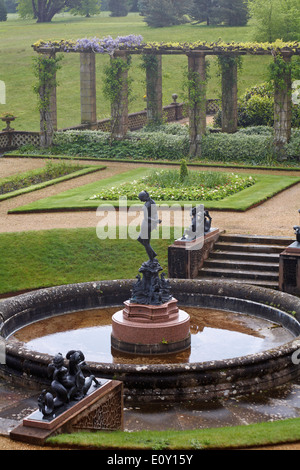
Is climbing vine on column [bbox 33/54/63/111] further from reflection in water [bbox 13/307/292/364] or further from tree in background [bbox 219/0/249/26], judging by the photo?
tree in background [bbox 219/0/249/26]

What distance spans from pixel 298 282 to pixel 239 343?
12.0ft

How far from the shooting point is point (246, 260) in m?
19.7

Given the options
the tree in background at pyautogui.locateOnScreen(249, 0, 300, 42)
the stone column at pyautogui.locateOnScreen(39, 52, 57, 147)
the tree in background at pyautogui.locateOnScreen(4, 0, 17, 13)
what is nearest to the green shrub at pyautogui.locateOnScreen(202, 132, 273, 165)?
the stone column at pyautogui.locateOnScreen(39, 52, 57, 147)

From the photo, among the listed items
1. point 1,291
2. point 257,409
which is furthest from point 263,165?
point 257,409

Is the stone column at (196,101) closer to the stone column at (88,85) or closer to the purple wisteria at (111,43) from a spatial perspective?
the purple wisteria at (111,43)

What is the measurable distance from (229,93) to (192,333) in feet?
78.7

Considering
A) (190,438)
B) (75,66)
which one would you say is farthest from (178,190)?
(75,66)

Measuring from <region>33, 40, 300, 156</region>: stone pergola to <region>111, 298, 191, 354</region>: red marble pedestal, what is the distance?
62.2 feet

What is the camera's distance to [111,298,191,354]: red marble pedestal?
1407 centimetres

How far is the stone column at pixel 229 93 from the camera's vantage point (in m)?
Result: 37.1

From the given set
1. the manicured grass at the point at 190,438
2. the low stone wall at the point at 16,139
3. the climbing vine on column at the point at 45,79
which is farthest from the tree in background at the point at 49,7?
the manicured grass at the point at 190,438

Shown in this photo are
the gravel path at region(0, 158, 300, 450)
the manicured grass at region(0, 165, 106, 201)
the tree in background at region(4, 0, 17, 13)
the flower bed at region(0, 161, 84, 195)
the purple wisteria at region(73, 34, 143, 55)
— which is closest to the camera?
the gravel path at region(0, 158, 300, 450)

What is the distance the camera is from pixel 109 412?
34.7 ft

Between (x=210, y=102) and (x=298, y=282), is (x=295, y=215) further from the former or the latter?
(x=210, y=102)
